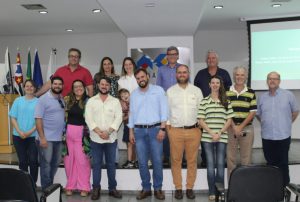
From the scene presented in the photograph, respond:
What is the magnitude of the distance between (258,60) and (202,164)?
128 inches

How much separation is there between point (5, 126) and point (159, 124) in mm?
4067

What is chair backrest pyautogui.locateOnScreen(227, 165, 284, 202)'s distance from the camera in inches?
113

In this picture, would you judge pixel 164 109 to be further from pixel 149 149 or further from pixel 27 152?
pixel 27 152

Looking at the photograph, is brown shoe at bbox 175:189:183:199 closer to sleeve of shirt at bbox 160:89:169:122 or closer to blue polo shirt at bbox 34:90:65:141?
sleeve of shirt at bbox 160:89:169:122

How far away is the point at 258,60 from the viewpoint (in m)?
7.57

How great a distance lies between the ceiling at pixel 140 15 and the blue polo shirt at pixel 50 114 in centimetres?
152

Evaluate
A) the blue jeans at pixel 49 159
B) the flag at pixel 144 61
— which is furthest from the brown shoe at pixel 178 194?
the flag at pixel 144 61

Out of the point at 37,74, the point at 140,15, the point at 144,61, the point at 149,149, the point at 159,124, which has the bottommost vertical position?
the point at 149,149

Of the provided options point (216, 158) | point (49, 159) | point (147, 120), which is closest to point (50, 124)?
point (49, 159)

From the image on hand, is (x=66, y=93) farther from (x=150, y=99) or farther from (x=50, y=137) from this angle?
(x=150, y=99)

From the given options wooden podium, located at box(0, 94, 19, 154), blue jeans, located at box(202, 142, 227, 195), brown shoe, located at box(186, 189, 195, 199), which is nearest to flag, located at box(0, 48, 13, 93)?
wooden podium, located at box(0, 94, 19, 154)

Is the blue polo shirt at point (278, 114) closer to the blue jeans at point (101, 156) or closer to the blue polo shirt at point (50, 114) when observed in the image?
the blue jeans at point (101, 156)

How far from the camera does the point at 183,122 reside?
4.47 m

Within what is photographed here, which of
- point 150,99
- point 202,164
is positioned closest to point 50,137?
point 150,99
